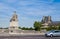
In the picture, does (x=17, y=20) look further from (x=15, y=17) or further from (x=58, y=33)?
(x=58, y=33)

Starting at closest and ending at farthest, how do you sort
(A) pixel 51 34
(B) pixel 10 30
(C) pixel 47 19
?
1. (A) pixel 51 34
2. (B) pixel 10 30
3. (C) pixel 47 19

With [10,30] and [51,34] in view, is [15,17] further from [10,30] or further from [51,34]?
[51,34]

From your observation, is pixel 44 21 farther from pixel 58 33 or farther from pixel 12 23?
pixel 58 33

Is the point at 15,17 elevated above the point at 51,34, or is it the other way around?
the point at 15,17

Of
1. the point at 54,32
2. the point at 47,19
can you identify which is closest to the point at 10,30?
the point at 54,32

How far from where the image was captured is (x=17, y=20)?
63.3 m

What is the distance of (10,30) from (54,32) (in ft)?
74.0

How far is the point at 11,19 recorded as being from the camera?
63.8 metres

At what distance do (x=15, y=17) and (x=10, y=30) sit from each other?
5.13 meters

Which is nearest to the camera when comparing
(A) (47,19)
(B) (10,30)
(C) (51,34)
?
(C) (51,34)

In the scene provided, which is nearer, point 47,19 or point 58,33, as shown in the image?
point 58,33

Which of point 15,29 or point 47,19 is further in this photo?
point 47,19

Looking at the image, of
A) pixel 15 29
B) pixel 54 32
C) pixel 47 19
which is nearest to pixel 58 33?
pixel 54 32

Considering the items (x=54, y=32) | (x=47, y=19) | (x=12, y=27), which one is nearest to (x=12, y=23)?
(x=12, y=27)
